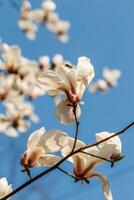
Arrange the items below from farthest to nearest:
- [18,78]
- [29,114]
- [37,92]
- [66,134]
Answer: [37,92], [29,114], [18,78], [66,134]

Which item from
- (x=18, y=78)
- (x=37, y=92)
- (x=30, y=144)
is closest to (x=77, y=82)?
(x=30, y=144)

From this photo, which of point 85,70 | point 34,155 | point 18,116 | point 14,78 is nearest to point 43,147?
point 34,155

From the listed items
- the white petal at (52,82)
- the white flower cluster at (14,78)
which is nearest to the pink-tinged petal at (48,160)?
the white petal at (52,82)

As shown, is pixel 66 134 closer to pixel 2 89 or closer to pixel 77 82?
pixel 77 82

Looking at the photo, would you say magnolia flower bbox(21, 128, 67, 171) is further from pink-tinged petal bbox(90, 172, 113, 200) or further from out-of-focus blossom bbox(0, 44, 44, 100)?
out-of-focus blossom bbox(0, 44, 44, 100)

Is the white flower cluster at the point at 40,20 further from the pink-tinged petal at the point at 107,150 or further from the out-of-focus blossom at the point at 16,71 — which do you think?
the pink-tinged petal at the point at 107,150

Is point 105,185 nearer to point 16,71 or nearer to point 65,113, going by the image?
point 65,113

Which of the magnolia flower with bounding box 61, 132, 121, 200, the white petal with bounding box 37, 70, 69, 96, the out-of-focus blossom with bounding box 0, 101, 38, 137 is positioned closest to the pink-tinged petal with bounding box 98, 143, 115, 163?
the magnolia flower with bounding box 61, 132, 121, 200

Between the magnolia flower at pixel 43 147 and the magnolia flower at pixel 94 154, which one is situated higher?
the magnolia flower at pixel 43 147
